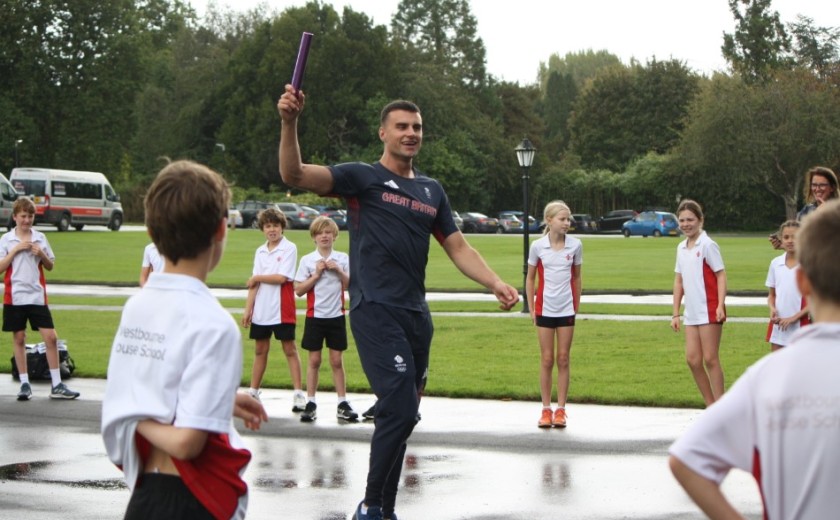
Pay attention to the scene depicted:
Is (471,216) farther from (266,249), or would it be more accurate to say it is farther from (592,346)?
(266,249)

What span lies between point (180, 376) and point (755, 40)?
79.3 metres

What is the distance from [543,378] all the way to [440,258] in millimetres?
33176

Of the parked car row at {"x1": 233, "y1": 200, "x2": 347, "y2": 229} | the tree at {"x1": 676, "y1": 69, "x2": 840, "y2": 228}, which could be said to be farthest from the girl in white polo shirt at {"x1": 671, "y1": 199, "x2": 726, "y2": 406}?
the tree at {"x1": 676, "y1": 69, "x2": 840, "y2": 228}

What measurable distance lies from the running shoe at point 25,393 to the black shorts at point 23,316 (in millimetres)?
578

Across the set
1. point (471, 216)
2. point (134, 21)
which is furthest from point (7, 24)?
point (471, 216)

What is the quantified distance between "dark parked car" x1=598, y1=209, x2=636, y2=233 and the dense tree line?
5.64 metres

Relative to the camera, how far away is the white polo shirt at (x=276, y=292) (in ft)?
36.5

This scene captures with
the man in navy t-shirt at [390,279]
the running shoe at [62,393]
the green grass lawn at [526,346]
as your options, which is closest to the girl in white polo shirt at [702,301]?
the green grass lawn at [526,346]

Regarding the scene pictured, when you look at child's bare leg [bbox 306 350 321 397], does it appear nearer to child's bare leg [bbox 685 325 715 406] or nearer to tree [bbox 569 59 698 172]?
child's bare leg [bbox 685 325 715 406]

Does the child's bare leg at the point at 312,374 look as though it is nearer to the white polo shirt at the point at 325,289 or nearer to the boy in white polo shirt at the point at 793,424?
the white polo shirt at the point at 325,289

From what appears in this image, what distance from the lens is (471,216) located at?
72688 mm

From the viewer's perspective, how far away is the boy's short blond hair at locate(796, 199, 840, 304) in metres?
2.57

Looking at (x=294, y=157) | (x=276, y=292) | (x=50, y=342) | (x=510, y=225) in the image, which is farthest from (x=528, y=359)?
(x=510, y=225)

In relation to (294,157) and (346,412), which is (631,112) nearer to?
(346,412)
